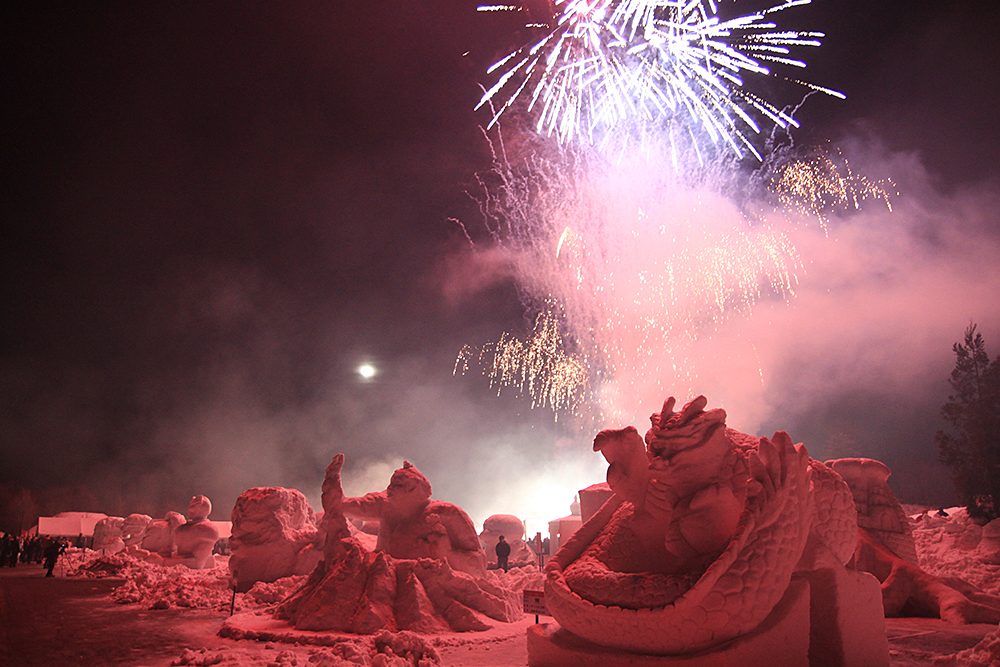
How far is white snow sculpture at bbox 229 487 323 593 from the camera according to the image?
1066cm

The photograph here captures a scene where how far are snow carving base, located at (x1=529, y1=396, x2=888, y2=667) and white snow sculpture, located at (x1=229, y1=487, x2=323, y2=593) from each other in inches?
322

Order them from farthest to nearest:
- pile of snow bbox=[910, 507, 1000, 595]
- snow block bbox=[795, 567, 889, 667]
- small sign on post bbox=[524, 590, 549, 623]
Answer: pile of snow bbox=[910, 507, 1000, 595] → small sign on post bbox=[524, 590, 549, 623] → snow block bbox=[795, 567, 889, 667]

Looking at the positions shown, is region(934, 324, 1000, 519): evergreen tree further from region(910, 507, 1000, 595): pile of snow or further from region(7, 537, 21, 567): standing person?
region(7, 537, 21, 567): standing person

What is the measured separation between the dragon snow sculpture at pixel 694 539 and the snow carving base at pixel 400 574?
11.2 ft

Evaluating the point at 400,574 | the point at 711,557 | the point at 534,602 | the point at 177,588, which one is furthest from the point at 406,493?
the point at 711,557

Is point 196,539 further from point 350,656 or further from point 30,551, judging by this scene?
point 350,656

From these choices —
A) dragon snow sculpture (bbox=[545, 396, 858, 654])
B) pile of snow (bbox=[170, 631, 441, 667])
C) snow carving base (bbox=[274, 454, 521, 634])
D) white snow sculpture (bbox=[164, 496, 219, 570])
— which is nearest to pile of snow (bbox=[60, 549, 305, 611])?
snow carving base (bbox=[274, 454, 521, 634])

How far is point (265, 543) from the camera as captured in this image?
10758mm

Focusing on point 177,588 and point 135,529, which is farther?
point 135,529

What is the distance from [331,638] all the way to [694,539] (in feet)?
14.8

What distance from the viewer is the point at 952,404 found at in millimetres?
18922

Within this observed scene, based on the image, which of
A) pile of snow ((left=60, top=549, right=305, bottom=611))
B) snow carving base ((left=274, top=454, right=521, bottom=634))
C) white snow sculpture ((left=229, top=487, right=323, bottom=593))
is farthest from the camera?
white snow sculpture ((left=229, top=487, right=323, bottom=593))

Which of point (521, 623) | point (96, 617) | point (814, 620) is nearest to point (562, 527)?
point (521, 623)

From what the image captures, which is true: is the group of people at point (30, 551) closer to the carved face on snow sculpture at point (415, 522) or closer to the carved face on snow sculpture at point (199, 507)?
the carved face on snow sculpture at point (199, 507)
